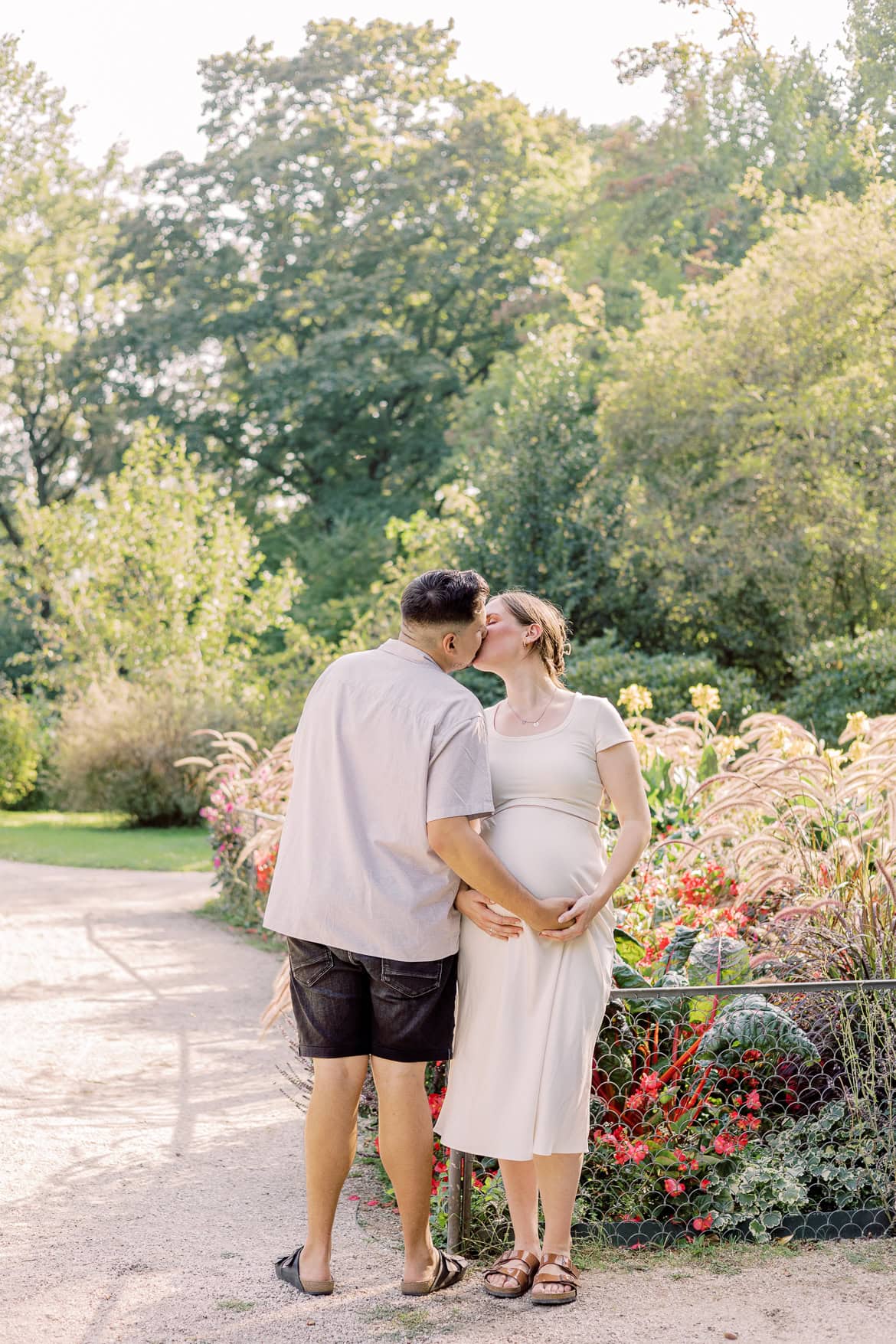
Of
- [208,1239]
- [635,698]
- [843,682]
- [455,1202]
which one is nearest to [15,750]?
[843,682]

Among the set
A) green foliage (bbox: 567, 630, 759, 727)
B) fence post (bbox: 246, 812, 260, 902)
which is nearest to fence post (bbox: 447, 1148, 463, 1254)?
fence post (bbox: 246, 812, 260, 902)

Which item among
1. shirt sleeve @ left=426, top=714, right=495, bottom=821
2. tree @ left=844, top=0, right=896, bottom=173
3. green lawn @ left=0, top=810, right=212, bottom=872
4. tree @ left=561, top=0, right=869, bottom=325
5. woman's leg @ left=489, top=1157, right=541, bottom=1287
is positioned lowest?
green lawn @ left=0, top=810, right=212, bottom=872

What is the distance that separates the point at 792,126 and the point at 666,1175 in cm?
1873

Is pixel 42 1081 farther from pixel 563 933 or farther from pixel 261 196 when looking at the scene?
pixel 261 196

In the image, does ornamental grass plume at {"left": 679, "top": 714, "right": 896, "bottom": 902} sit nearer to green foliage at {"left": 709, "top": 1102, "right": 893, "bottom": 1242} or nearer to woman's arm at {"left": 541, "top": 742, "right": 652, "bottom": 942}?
green foliage at {"left": 709, "top": 1102, "right": 893, "bottom": 1242}

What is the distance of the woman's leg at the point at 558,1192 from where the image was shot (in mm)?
3307

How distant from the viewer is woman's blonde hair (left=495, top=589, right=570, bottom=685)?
137 inches

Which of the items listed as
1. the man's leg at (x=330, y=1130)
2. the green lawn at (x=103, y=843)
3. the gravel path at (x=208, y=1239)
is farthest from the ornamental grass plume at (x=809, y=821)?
the green lawn at (x=103, y=843)

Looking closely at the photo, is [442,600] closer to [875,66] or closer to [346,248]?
[875,66]

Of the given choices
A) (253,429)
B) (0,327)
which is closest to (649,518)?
(253,429)

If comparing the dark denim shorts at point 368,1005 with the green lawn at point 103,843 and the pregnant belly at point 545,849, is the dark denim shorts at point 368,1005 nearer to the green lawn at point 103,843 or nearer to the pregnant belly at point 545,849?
the pregnant belly at point 545,849

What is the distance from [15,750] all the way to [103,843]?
7.24 meters

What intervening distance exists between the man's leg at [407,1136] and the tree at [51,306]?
28.2 metres

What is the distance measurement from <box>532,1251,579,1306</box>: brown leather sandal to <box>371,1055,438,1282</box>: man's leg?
0.30 m
